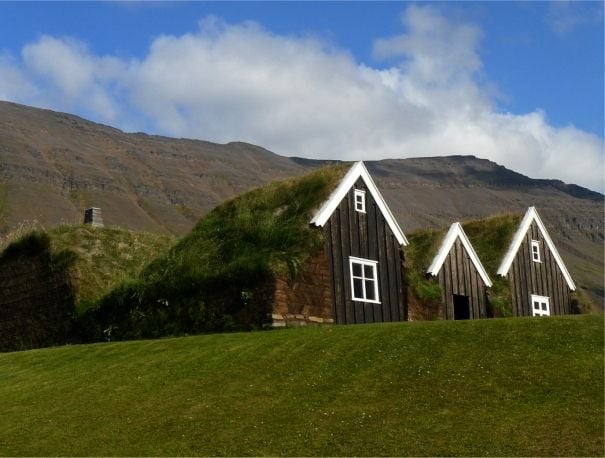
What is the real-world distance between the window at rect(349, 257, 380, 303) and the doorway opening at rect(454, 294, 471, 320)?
5.55 metres

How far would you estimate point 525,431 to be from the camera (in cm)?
1585

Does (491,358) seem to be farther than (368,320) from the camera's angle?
No

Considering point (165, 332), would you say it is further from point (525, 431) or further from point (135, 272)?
point (525, 431)

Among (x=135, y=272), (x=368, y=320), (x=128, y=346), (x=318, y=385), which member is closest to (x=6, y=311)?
(x=135, y=272)

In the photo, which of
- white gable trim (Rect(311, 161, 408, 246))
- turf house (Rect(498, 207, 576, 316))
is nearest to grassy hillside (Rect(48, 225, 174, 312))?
white gable trim (Rect(311, 161, 408, 246))

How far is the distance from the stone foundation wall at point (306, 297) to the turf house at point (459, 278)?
21.3 feet

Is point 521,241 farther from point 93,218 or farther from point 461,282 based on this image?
point 93,218

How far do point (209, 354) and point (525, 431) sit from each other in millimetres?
10636

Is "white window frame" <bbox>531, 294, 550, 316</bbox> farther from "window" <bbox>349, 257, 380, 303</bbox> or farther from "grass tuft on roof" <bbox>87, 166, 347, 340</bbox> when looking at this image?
"grass tuft on roof" <bbox>87, 166, 347, 340</bbox>

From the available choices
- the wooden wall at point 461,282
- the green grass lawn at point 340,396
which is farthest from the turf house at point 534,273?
the green grass lawn at point 340,396

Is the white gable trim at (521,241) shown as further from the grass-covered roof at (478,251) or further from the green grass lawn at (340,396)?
the green grass lawn at (340,396)

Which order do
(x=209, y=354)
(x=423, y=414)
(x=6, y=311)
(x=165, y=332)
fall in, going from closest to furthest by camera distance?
(x=423, y=414), (x=209, y=354), (x=165, y=332), (x=6, y=311)

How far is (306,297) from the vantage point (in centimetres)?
3070

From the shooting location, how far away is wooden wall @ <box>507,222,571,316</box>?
132 ft
